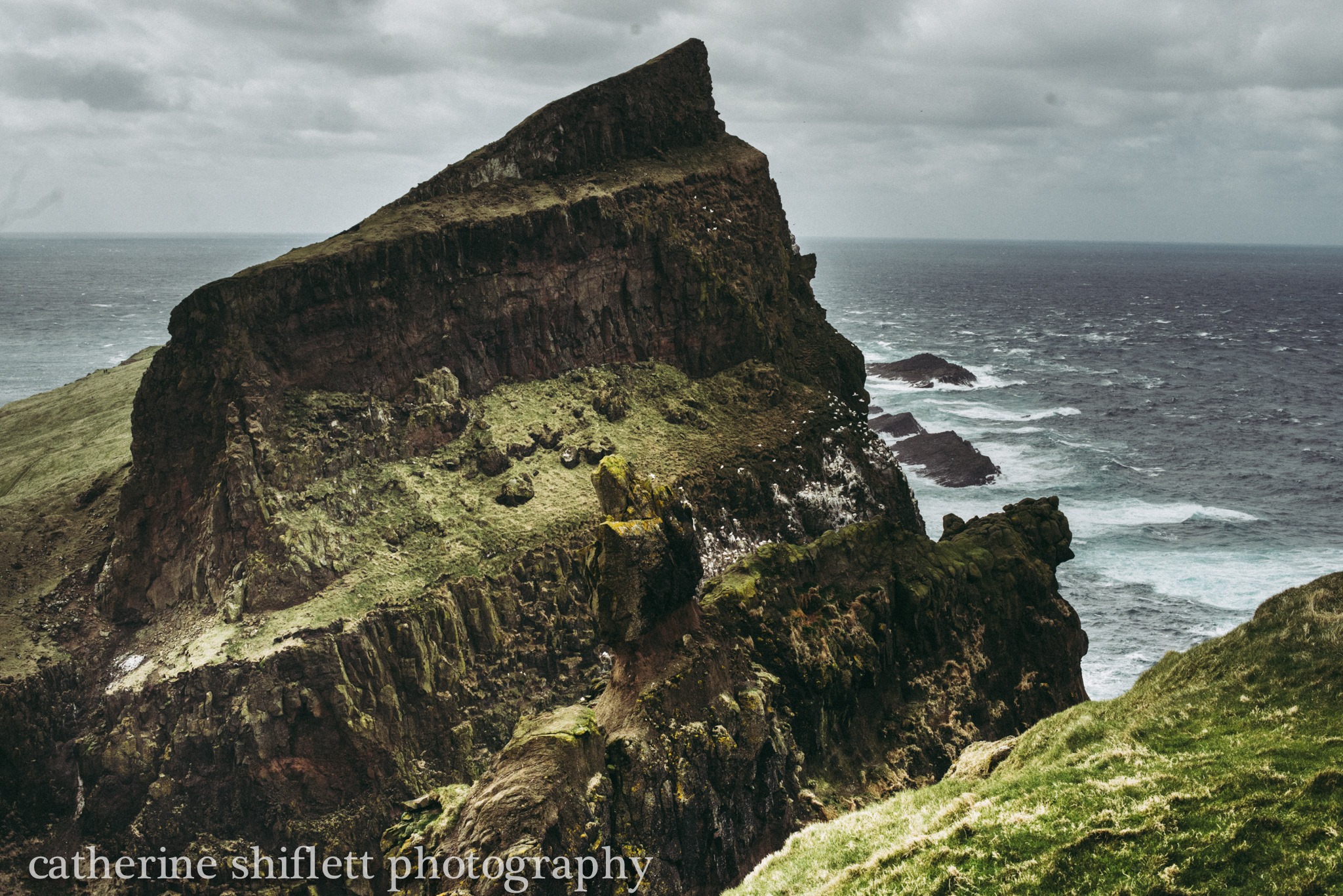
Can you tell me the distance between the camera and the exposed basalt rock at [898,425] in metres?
92.6

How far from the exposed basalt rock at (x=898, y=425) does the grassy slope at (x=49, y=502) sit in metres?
61.3

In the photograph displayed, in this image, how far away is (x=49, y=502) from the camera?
48500mm

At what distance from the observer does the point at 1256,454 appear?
91812mm

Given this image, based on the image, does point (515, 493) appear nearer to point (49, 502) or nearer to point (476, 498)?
point (476, 498)

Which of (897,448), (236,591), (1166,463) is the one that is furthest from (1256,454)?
(236,591)

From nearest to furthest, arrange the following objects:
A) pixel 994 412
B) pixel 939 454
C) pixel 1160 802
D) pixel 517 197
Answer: pixel 1160 802 < pixel 517 197 < pixel 939 454 < pixel 994 412

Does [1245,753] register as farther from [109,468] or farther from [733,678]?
[109,468]

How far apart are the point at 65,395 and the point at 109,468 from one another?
36.7 meters

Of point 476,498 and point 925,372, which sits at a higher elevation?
point 476,498

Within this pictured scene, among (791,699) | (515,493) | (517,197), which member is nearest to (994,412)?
→ (517,197)

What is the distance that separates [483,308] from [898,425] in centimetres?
5257

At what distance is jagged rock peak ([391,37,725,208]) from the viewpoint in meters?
53.1

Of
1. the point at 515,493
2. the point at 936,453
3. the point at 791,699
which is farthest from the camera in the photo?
the point at 936,453

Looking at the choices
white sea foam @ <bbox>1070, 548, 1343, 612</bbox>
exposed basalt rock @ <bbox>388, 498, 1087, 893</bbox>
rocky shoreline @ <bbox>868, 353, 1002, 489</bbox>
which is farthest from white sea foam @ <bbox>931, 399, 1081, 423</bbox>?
exposed basalt rock @ <bbox>388, 498, 1087, 893</bbox>
